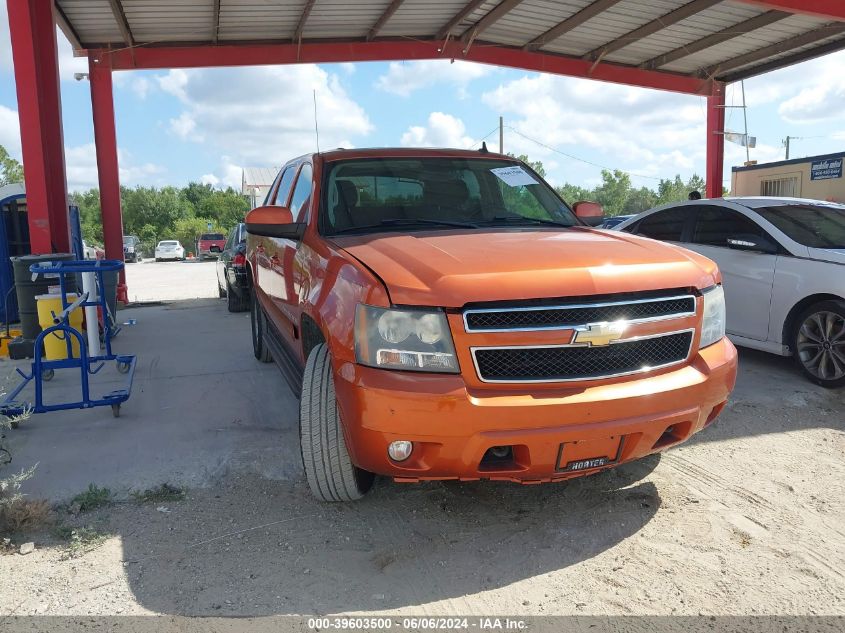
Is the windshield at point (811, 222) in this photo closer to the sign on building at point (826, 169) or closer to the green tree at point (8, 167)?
the sign on building at point (826, 169)

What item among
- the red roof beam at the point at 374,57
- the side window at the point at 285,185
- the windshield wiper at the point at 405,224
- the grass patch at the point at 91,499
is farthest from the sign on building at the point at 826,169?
the grass patch at the point at 91,499

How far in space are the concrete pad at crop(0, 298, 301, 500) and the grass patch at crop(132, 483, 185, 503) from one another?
0.30ft

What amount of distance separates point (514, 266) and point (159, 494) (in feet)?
7.64

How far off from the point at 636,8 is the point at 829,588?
36.0 feet

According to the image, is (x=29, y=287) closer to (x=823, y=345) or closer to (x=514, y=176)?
(x=514, y=176)

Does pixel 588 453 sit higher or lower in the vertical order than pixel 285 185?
lower

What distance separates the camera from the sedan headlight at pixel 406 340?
265cm

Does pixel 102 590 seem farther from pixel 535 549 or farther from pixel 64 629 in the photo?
pixel 535 549

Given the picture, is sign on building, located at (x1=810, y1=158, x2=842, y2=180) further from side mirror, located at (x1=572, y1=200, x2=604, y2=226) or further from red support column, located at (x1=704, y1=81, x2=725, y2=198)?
side mirror, located at (x1=572, y1=200, x2=604, y2=226)

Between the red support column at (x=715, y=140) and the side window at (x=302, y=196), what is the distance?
13.6m

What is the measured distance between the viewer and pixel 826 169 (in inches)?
620

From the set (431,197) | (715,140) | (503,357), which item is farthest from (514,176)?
(715,140)

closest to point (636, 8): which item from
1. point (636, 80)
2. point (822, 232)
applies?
point (636, 80)

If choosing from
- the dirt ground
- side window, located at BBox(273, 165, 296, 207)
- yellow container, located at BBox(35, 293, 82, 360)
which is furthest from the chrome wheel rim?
yellow container, located at BBox(35, 293, 82, 360)
